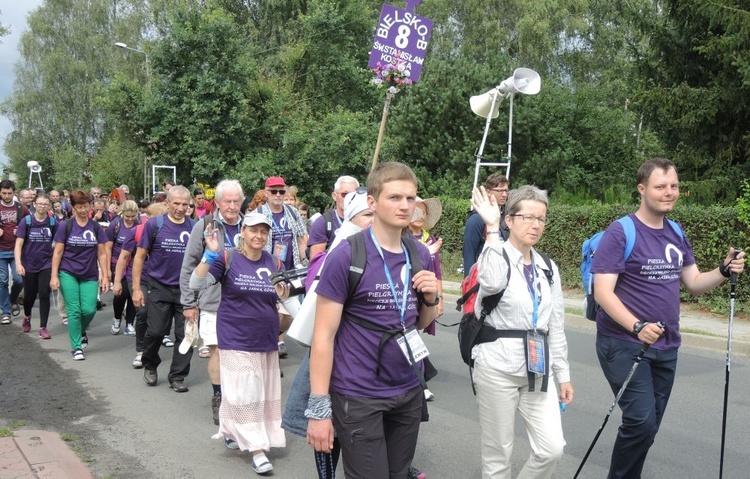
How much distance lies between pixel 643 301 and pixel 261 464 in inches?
104

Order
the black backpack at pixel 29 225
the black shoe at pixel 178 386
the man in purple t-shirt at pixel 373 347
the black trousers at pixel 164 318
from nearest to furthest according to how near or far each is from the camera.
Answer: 1. the man in purple t-shirt at pixel 373 347
2. the black shoe at pixel 178 386
3. the black trousers at pixel 164 318
4. the black backpack at pixel 29 225

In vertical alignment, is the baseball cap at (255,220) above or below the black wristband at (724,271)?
above

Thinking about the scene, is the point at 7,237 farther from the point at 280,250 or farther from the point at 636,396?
the point at 636,396

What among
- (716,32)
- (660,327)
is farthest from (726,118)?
(660,327)

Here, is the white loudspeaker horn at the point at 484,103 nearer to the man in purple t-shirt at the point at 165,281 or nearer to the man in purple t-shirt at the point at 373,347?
the man in purple t-shirt at the point at 165,281

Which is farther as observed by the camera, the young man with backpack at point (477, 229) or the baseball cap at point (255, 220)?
the young man with backpack at point (477, 229)

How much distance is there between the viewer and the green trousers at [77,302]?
28.3 ft

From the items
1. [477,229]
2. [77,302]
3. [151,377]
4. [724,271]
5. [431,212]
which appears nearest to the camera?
[724,271]

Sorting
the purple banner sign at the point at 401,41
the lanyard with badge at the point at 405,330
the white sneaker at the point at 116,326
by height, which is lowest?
the white sneaker at the point at 116,326

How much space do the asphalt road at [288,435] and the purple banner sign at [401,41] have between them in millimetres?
5784

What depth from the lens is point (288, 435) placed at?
5957 mm

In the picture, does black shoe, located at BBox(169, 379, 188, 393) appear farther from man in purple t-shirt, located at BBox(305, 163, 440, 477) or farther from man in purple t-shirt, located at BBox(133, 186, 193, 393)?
man in purple t-shirt, located at BBox(305, 163, 440, 477)

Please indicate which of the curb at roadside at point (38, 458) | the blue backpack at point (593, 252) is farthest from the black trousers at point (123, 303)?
the blue backpack at point (593, 252)

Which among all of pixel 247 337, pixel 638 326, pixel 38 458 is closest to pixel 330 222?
pixel 247 337
